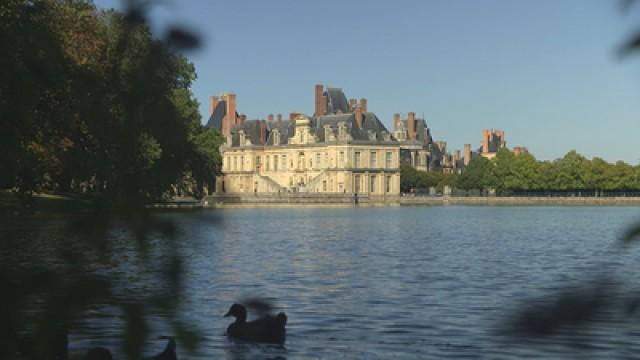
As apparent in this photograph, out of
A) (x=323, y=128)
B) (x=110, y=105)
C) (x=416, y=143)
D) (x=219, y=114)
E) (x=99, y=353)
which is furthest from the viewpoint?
(x=416, y=143)

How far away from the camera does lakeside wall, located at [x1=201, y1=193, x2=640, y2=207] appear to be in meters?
93.4

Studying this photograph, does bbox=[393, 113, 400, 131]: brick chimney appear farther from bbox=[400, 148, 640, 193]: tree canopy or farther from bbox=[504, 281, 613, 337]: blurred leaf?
bbox=[504, 281, 613, 337]: blurred leaf

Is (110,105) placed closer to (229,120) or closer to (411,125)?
(229,120)

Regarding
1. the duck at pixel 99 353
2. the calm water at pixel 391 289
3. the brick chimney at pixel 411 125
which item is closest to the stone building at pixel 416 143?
the brick chimney at pixel 411 125

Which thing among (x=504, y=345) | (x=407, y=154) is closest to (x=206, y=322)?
(x=504, y=345)

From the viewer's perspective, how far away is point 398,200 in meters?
98.6

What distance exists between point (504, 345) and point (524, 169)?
10226 cm

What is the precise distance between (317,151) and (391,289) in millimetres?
85709

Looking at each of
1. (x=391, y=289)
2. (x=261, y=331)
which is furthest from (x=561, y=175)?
(x=261, y=331)

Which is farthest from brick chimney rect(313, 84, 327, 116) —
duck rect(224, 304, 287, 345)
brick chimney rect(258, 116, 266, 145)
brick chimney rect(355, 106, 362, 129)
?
duck rect(224, 304, 287, 345)

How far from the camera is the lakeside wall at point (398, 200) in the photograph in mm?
93375

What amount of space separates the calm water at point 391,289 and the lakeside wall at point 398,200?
60.1 m

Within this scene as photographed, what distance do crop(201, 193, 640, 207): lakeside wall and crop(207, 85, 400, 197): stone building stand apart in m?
4.13

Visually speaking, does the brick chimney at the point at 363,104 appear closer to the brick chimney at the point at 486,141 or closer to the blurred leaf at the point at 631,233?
the brick chimney at the point at 486,141
